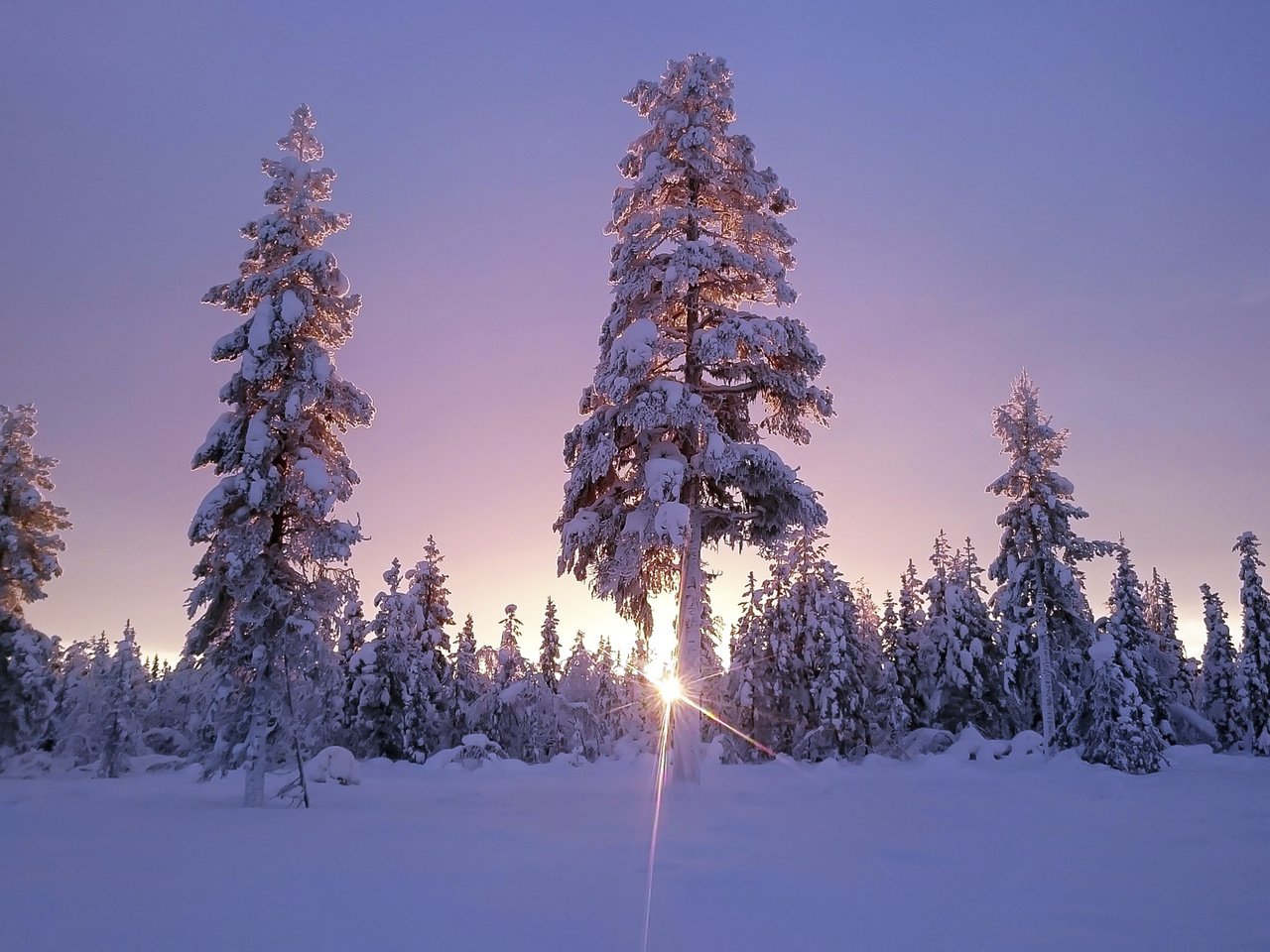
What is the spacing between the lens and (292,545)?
14789 millimetres

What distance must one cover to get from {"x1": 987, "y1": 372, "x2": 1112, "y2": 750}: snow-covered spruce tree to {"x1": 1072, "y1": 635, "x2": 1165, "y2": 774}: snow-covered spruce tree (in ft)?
13.0

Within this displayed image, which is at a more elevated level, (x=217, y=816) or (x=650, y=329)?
(x=650, y=329)

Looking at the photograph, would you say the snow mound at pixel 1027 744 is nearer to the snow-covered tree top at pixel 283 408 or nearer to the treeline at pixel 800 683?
the treeline at pixel 800 683

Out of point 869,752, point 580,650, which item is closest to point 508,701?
point 869,752

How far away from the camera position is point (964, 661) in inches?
1598

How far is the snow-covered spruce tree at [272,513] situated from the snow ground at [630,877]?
205cm

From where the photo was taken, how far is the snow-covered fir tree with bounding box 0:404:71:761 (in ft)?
88.0

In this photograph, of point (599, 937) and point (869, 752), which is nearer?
point (599, 937)

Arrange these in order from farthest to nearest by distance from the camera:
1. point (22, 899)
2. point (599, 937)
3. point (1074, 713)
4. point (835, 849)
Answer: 1. point (1074, 713)
2. point (835, 849)
3. point (22, 899)
4. point (599, 937)

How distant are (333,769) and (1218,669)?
5359 centimetres

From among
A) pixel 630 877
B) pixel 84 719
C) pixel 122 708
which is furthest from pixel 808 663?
pixel 84 719

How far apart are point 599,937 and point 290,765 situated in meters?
21.4

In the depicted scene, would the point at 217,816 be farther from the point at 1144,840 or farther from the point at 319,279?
the point at 1144,840

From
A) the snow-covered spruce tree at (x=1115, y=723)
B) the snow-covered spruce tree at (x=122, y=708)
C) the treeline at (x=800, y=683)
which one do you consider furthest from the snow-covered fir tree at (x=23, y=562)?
the snow-covered spruce tree at (x=1115, y=723)
